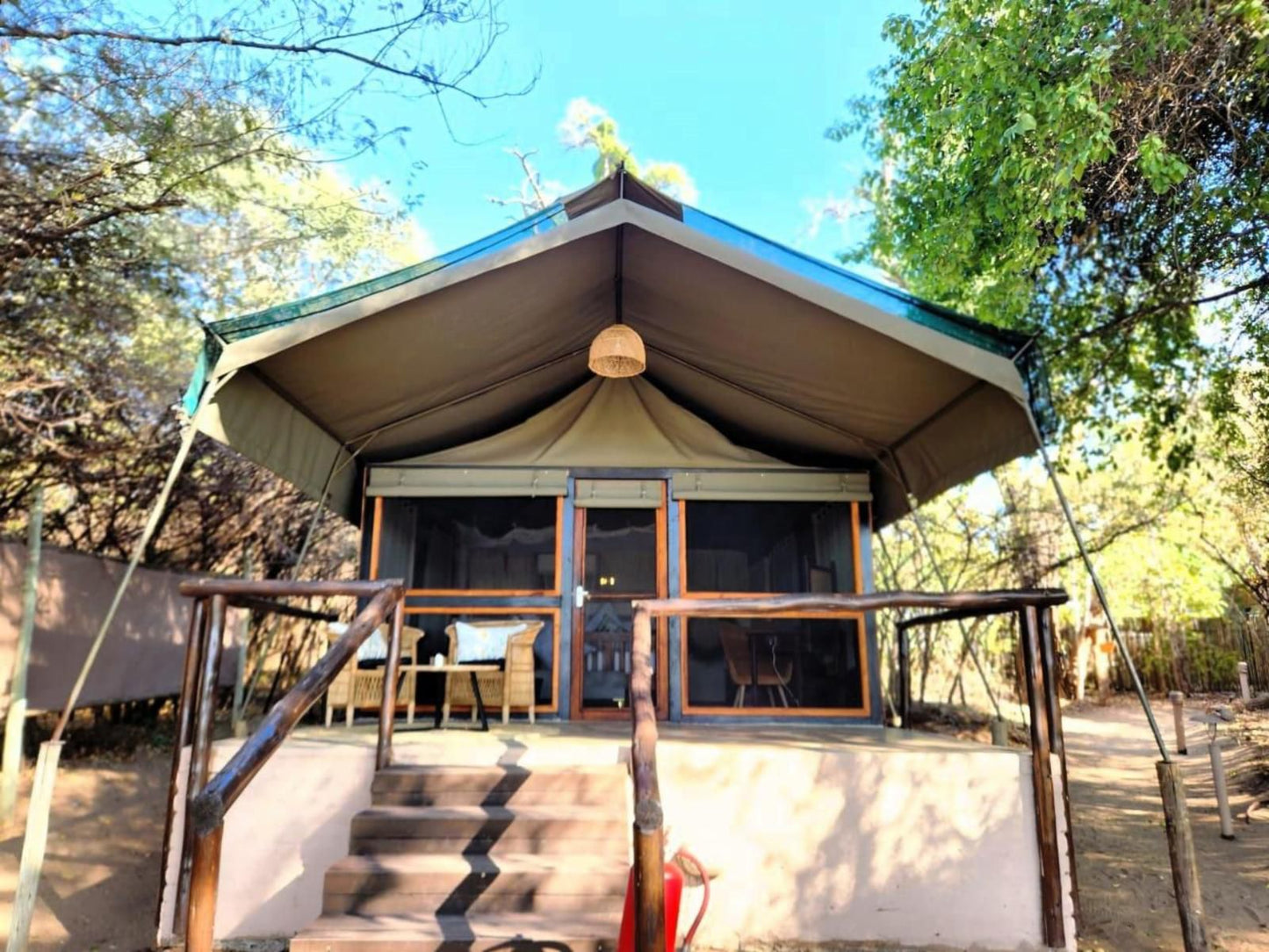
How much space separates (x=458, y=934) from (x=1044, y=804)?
247 cm

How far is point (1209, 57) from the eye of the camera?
4.52 meters

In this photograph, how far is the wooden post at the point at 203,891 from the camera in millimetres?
1729

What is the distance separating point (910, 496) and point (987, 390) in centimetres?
143

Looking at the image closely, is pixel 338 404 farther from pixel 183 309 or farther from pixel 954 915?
pixel 183 309

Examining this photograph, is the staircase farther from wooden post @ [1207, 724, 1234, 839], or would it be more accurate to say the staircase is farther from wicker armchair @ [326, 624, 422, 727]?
wooden post @ [1207, 724, 1234, 839]

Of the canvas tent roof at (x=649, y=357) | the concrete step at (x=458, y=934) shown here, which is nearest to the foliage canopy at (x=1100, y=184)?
the canvas tent roof at (x=649, y=357)

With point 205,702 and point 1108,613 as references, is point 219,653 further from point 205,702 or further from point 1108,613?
point 1108,613

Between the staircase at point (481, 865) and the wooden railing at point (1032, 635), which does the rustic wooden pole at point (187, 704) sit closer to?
the staircase at point (481, 865)

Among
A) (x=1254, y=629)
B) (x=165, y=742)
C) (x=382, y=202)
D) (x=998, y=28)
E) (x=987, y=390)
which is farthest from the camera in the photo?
(x=382, y=202)

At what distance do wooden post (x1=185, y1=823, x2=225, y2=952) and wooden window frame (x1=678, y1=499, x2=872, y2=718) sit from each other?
3.84 m

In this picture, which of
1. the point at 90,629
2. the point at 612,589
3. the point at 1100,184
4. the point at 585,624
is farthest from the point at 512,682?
the point at 1100,184

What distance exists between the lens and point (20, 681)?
4.74 metres

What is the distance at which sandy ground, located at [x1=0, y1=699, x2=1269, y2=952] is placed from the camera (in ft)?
11.8

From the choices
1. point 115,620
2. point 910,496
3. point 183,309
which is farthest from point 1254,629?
point 183,309
